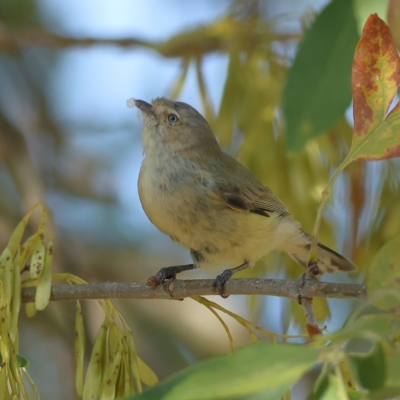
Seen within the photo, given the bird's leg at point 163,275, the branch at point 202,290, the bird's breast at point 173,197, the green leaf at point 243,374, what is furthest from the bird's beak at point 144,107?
the green leaf at point 243,374

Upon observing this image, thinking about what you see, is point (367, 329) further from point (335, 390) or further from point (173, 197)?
point (173, 197)

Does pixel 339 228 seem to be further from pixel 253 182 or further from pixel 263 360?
pixel 263 360

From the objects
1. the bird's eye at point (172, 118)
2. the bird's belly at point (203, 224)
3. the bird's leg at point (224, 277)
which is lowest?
the bird's leg at point (224, 277)

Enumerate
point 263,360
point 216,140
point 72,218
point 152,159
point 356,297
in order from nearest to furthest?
1. point 263,360
2. point 356,297
3. point 152,159
4. point 216,140
5. point 72,218

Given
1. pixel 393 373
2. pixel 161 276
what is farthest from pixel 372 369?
pixel 161 276

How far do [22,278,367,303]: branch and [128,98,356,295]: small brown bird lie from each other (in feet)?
0.99

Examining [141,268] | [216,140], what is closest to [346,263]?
[216,140]

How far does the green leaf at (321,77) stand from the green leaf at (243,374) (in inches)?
48.8

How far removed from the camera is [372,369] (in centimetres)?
108

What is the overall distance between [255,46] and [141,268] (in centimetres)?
200

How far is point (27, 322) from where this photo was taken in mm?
3812

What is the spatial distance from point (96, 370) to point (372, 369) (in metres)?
0.82

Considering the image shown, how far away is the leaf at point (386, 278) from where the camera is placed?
1.19m

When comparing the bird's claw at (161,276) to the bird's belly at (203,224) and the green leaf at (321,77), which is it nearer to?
the bird's belly at (203,224)
